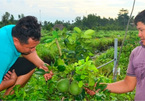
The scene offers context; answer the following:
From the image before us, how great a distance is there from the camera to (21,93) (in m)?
1.42

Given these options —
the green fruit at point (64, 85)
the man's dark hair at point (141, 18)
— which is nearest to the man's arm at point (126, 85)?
the man's dark hair at point (141, 18)

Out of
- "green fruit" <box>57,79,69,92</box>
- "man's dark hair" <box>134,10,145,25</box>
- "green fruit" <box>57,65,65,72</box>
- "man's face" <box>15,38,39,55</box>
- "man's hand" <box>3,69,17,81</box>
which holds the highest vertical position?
"man's dark hair" <box>134,10,145,25</box>

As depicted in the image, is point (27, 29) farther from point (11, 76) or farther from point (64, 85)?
point (11, 76)

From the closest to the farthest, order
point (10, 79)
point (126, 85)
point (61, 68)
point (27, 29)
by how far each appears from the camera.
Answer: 1. point (61, 68)
2. point (27, 29)
3. point (126, 85)
4. point (10, 79)

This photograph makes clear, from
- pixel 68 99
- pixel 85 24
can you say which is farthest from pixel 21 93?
pixel 85 24

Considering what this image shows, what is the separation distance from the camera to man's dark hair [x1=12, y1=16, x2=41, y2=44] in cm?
162

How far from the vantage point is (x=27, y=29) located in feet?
5.30

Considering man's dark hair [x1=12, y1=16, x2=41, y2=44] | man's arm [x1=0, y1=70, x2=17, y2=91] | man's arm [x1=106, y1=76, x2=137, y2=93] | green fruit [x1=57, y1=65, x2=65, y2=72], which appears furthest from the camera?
man's arm [x1=0, y1=70, x2=17, y2=91]

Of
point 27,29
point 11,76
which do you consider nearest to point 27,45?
point 27,29

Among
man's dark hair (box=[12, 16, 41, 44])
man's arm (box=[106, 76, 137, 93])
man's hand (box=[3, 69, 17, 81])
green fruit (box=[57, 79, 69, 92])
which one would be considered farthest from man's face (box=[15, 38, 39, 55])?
man's arm (box=[106, 76, 137, 93])

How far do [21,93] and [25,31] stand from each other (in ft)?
1.53

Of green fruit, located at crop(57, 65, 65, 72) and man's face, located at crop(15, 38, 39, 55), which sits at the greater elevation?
man's face, located at crop(15, 38, 39, 55)

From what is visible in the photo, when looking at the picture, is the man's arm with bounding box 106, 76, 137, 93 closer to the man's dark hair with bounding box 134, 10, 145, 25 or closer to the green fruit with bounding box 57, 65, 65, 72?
the man's dark hair with bounding box 134, 10, 145, 25

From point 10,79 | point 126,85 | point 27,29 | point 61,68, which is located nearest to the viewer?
point 61,68
